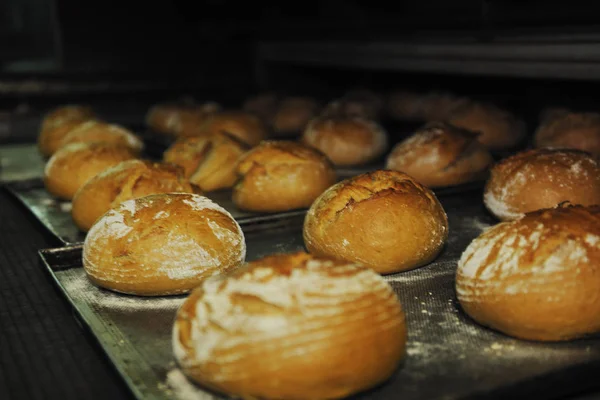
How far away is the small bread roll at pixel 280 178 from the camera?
108 inches

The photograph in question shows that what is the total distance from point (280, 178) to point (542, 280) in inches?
54.2

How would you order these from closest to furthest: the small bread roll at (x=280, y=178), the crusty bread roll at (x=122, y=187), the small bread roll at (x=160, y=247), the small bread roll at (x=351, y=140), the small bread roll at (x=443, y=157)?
the small bread roll at (x=160, y=247) → the crusty bread roll at (x=122, y=187) → the small bread roll at (x=280, y=178) → the small bread roll at (x=443, y=157) → the small bread roll at (x=351, y=140)

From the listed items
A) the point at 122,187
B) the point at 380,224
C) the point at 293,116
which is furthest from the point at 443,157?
the point at 293,116

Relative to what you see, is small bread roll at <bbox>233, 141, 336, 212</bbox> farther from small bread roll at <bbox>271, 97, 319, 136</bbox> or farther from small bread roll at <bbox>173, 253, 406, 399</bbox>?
small bread roll at <bbox>271, 97, 319, 136</bbox>

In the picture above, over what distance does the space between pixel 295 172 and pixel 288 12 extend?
2.95 m

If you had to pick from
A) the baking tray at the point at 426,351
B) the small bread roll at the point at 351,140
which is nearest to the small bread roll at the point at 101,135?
the small bread roll at the point at 351,140

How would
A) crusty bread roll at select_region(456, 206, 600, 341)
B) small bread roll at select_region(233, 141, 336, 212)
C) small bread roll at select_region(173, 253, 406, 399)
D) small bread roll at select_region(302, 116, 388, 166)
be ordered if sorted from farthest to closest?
small bread roll at select_region(302, 116, 388, 166) → small bread roll at select_region(233, 141, 336, 212) → crusty bread roll at select_region(456, 206, 600, 341) → small bread roll at select_region(173, 253, 406, 399)

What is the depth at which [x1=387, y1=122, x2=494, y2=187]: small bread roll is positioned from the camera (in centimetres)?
296

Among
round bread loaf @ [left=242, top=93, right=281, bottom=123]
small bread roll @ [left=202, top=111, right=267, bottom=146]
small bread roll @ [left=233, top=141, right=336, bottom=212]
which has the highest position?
small bread roll @ [left=233, top=141, right=336, bottom=212]

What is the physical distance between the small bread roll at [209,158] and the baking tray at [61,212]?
65mm

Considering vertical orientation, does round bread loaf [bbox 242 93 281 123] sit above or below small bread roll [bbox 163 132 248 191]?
below

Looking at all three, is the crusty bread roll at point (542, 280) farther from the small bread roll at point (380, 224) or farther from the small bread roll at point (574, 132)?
the small bread roll at point (574, 132)

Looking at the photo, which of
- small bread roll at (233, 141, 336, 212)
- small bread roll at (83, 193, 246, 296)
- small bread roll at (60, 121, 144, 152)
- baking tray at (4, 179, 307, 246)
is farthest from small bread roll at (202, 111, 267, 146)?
small bread roll at (83, 193, 246, 296)

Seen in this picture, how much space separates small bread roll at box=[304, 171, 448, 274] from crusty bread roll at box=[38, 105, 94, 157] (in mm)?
2323
